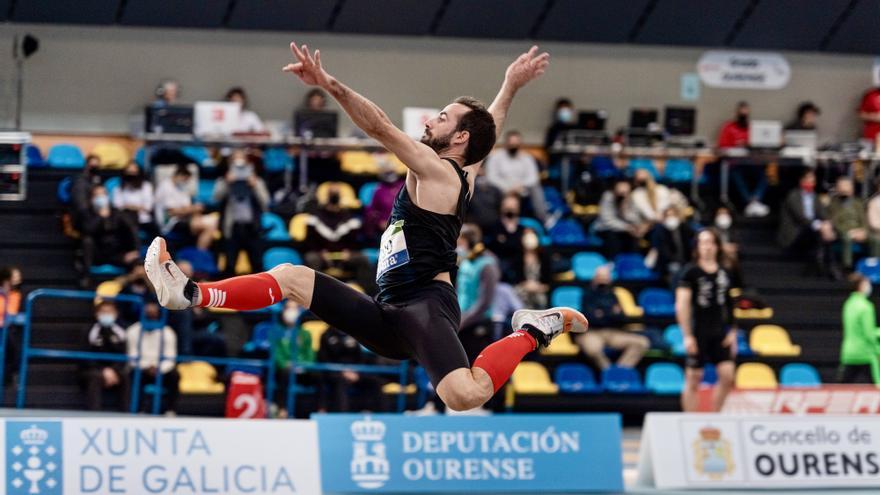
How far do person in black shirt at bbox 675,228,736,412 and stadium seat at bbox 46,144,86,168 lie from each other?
32.1 feet

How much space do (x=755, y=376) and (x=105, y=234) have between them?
9007 mm

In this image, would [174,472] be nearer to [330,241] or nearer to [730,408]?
[730,408]

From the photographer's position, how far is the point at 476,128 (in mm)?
7586

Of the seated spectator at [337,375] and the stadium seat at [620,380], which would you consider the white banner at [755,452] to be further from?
the stadium seat at [620,380]

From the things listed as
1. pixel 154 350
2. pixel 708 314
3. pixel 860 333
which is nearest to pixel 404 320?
pixel 708 314

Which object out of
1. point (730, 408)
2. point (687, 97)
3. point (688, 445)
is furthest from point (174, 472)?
point (687, 97)

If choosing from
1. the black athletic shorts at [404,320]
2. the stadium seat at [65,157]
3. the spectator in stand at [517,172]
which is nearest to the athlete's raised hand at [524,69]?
the black athletic shorts at [404,320]

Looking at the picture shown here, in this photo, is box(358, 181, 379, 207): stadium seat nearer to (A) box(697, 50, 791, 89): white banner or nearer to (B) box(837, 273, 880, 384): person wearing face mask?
(A) box(697, 50, 791, 89): white banner

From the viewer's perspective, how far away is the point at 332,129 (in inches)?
778

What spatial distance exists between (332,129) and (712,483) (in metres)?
9.07

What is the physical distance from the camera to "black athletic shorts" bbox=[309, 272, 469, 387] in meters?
7.45

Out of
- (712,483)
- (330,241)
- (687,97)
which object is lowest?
(712,483)

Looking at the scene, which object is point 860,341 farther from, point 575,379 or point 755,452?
point 755,452

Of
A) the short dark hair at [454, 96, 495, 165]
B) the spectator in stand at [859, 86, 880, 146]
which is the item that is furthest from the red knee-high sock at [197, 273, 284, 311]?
the spectator in stand at [859, 86, 880, 146]
